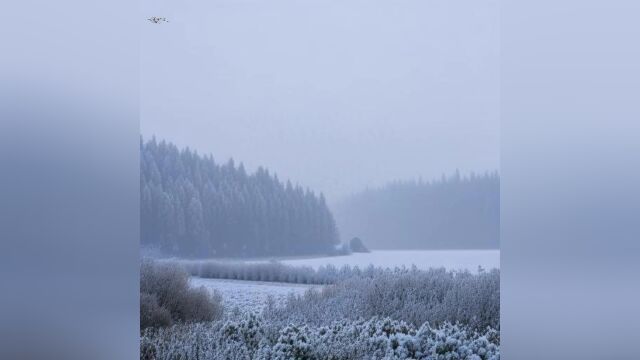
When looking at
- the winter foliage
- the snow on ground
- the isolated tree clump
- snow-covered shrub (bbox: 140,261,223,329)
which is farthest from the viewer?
snow-covered shrub (bbox: 140,261,223,329)

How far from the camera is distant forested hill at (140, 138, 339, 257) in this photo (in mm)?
4844

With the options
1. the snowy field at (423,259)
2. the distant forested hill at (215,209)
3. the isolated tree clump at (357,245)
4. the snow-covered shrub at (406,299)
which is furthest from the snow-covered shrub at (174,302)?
the isolated tree clump at (357,245)

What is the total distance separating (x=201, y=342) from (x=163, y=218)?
31.1 inches

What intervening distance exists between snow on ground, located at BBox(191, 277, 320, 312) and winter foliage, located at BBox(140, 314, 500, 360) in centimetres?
9

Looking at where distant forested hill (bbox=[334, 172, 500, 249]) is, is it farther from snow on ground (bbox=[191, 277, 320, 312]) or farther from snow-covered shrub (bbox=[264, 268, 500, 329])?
snow on ground (bbox=[191, 277, 320, 312])

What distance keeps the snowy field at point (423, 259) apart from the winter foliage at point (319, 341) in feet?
1.07

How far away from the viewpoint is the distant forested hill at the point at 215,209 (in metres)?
4.84

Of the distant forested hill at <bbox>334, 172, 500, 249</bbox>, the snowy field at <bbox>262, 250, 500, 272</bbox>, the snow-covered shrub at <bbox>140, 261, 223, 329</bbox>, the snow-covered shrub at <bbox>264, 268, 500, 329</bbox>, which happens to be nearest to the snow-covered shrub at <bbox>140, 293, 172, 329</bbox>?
the snow-covered shrub at <bbox>140, 261, 223, 329</bbox>

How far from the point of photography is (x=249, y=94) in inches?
190

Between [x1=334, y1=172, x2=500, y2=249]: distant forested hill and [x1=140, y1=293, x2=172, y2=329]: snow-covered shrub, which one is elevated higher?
[x1=334, y1=172, x2=500, y2=249]: distant forested hill

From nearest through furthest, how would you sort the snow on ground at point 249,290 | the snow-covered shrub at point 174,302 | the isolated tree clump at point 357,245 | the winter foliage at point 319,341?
the winter foliage at point 319,341, the isolated tree clump at point 357,245, the snow on ground at point 249,290, the snow-covered shrub at point 174,302

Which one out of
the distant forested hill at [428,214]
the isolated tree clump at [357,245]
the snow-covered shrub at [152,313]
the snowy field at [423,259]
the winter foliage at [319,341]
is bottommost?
the winter foliage at [319,341]

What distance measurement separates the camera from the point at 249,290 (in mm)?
4863

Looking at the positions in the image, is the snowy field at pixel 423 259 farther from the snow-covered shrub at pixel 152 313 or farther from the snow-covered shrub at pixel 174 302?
the snow-covered shrub at pixel 152 313
